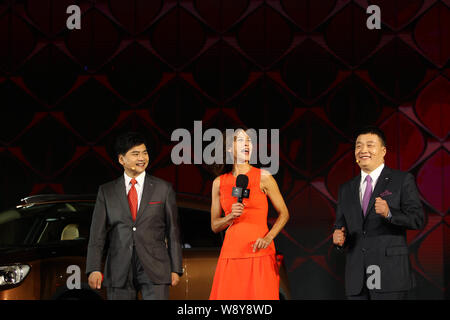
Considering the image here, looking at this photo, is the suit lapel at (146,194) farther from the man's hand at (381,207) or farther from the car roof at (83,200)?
the man's hand at (381,207)

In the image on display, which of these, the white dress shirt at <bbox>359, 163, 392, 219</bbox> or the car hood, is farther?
the car hood

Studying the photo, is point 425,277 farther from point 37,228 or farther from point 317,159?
point 37,228

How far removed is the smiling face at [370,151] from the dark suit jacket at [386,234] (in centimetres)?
8

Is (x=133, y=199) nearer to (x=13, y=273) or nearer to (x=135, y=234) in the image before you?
(x=135, y=234)

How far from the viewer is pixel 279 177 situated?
6.58 m

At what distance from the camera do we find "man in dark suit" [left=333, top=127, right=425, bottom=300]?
3453mm

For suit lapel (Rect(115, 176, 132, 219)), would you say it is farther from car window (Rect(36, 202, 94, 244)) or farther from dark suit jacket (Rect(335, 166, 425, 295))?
dark suit jacket (Rect(335, 166, 425, 295))

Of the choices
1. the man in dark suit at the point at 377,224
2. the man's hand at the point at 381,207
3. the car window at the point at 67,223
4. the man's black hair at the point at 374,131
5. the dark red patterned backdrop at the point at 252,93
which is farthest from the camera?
the dark red patterned backdrop at the point at 252,93

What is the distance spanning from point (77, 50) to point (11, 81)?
87cm

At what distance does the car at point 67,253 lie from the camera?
13.6 feet

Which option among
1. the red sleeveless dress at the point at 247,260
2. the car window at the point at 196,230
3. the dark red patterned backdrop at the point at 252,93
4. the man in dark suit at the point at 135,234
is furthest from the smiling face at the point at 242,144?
the dark red patterned backdrop at the point at 252,93

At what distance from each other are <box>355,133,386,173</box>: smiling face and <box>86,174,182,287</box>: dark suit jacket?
4.06 feet

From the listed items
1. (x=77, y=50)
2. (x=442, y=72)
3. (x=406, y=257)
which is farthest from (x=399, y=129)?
(x=77, y=50)
